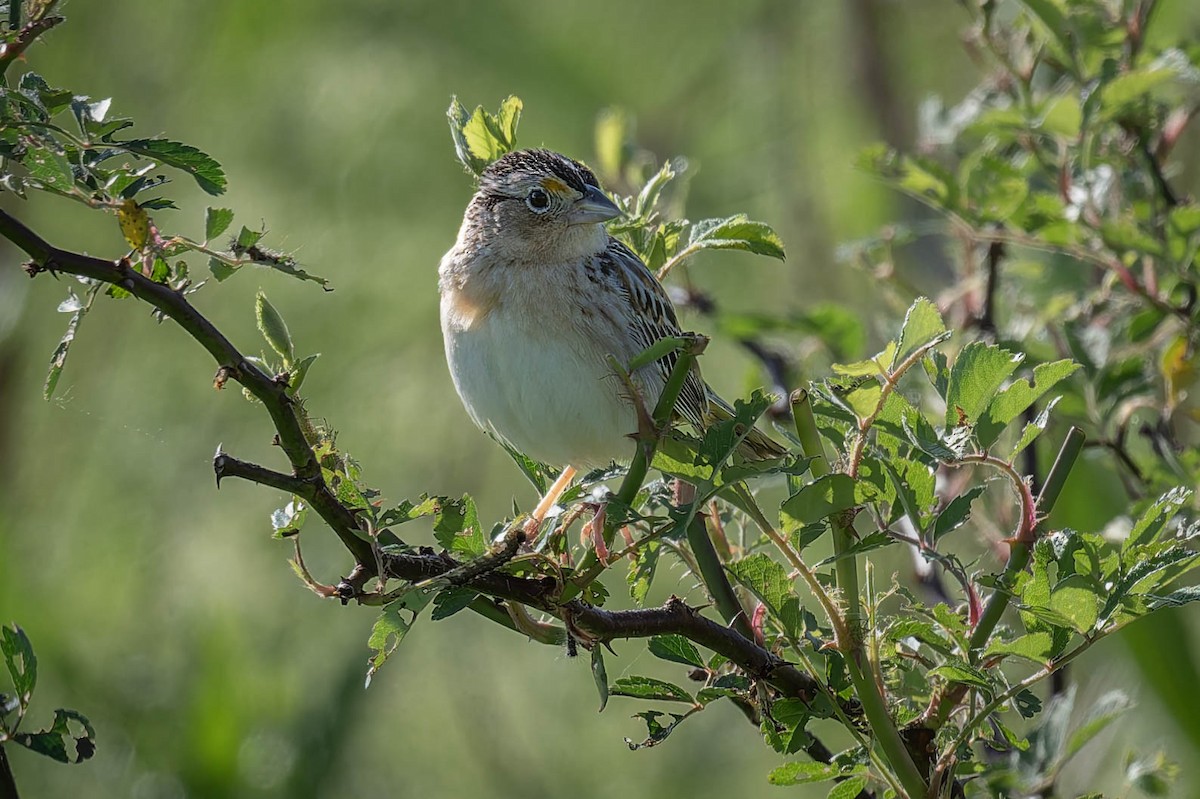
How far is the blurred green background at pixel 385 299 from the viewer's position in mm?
3625

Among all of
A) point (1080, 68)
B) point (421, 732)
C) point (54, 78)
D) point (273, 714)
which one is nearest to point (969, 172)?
point (1080, 68)

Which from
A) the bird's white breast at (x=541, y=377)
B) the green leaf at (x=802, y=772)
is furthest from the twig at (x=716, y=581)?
the bird's white breast at (x=541, y=377)

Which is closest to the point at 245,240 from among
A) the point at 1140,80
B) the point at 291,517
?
the point at 291,517

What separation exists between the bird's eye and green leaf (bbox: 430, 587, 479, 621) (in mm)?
1511

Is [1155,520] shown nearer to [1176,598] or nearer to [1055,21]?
[1176,598]

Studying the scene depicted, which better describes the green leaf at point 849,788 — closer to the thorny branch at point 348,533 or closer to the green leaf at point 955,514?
the thorny branch at point 348,533

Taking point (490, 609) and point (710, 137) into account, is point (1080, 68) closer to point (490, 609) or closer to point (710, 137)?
point (490, 609)

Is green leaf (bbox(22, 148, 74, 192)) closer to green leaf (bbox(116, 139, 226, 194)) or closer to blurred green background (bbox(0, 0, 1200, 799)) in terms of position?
green leaf (bbox(116, 139, 226, 194))

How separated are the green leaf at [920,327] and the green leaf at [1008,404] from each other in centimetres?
9

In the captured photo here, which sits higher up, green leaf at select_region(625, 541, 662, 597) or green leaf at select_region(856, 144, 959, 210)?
green leaf at select_region(856, 144, 959, 210)

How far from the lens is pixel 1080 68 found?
7.66 ft

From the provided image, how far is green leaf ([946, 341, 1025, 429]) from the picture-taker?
130 centimetres

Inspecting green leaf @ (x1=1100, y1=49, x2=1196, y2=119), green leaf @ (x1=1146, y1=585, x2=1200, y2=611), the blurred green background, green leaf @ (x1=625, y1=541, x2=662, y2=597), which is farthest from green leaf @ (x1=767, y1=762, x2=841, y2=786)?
the blurred green background

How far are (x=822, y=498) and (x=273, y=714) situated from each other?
1750 mm
